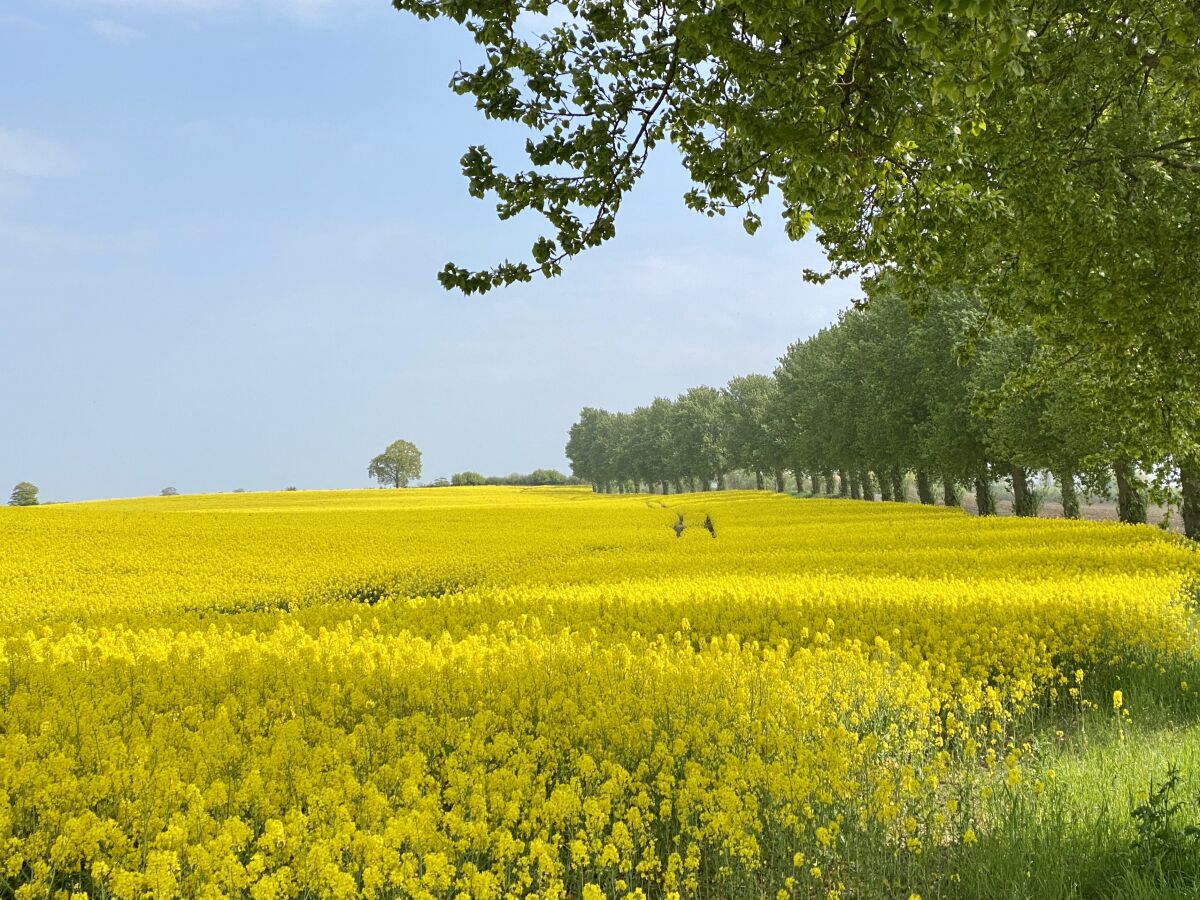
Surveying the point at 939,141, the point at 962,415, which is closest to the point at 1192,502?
the point at 962,415

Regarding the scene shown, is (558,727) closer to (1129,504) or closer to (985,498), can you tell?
(1129,504)

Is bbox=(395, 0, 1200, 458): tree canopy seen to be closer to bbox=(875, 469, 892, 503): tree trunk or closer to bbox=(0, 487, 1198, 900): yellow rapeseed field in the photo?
bbox=(0, 487, 1198, 900): yellow rapeseed field

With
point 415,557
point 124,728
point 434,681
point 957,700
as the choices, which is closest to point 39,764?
point 124,728

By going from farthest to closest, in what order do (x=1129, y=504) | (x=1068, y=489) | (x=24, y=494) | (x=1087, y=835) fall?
(x=24, y=494) → (x=1068, y=489) → (x=1129, y=504) → (x=1087, y=835)

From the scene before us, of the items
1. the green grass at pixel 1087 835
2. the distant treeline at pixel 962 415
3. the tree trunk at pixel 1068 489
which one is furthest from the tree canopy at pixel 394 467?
the green grass at pixel 1087 835

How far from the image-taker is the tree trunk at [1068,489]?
30.1 m

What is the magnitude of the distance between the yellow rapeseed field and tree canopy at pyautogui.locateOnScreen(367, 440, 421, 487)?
117m

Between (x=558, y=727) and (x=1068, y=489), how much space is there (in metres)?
33.8

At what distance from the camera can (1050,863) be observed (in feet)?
15.3

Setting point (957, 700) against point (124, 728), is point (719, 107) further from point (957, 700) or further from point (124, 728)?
point (124, 728)

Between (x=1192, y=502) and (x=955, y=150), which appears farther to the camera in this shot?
(x=1192, y=502)

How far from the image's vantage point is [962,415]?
108 feet

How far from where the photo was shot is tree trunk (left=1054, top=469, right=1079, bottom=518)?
30091 mm

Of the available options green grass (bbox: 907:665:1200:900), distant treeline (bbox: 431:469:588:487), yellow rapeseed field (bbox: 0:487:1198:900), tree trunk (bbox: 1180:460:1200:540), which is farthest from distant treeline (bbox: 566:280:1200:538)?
distant treeline (bbox: 431:469:588:487)
